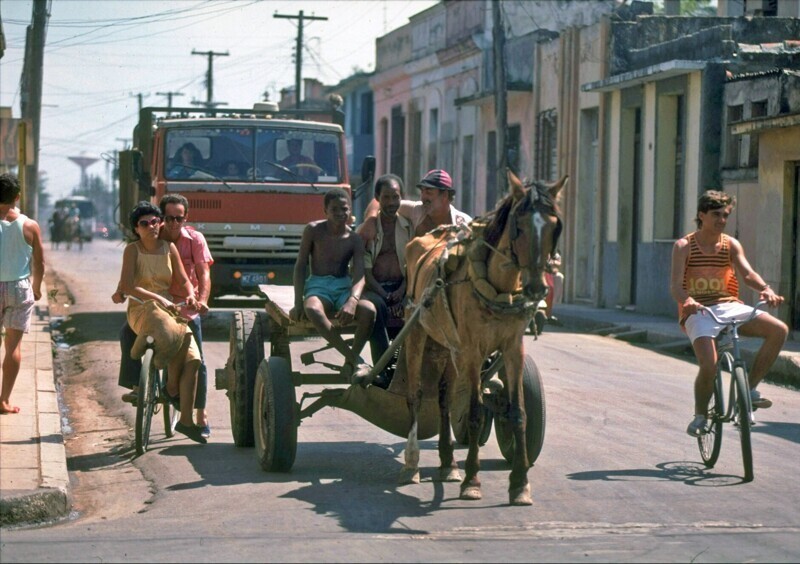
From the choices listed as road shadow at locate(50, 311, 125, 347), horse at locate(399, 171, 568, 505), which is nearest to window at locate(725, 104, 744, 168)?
road shadow at locate(50, 311, 125, 347)

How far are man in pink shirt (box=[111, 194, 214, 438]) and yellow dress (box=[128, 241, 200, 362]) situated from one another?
125 millimetres

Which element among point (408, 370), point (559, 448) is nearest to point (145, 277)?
point (408, 370)

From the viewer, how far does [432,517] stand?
282 inches

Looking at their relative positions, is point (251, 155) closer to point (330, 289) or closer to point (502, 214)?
point (330, 289)

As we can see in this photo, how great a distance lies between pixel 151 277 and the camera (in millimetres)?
9617

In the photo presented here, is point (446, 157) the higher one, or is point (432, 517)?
point (446, 157)

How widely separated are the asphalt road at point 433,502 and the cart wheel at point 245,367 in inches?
8.8

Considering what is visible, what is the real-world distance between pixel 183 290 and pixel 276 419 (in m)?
1.85

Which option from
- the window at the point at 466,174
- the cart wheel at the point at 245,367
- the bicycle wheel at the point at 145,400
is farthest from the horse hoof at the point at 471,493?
the window at the point at 466,174

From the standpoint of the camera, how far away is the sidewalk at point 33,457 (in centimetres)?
732

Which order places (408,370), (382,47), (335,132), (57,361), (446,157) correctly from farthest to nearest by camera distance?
1. (382,47)
2. (446,157)
3. (335,132)
4. (57,361)
5. (408,370)

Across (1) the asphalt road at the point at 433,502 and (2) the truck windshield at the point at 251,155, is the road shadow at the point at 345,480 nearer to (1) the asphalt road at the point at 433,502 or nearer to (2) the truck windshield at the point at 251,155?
(1) the asphalt road at the point at 433,502

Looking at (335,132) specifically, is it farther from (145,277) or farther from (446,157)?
(446,157)

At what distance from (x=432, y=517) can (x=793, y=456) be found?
3.42m
